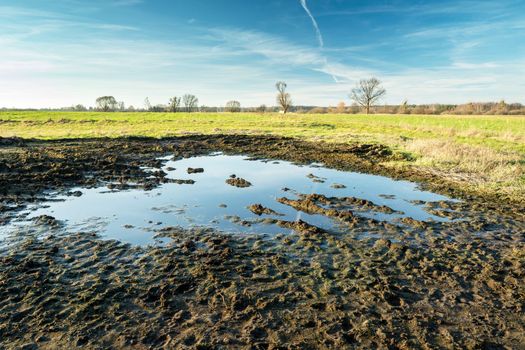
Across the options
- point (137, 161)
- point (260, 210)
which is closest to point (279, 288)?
point (260, 210)

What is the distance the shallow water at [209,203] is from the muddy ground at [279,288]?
0.50 metres

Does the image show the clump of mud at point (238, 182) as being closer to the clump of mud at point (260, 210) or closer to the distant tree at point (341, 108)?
the clump of mud at point (260, 210)

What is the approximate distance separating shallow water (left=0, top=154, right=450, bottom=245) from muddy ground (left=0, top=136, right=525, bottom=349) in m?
0.50

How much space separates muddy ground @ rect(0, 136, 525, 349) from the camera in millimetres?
4168

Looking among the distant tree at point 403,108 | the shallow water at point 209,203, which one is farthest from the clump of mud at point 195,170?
the distant tree at point 403,108

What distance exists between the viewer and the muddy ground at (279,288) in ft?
13.7

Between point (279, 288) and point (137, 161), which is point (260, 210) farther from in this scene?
point (137, 161)

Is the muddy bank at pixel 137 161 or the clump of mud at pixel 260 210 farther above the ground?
the muddy bank at pixel 137 161

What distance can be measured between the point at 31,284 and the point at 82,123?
42699 millimetres

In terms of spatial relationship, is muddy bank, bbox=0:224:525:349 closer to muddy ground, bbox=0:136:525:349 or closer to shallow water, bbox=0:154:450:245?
muddy ground, bbox=0:136:525:349

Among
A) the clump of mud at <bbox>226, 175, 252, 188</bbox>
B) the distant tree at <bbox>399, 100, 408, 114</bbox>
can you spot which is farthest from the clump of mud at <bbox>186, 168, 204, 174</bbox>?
the distant tree at <bbox>399, 100, 408, 114</bbox>

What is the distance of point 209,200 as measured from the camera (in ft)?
33.7

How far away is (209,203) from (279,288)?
5.05m

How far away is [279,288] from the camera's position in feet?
17.3
